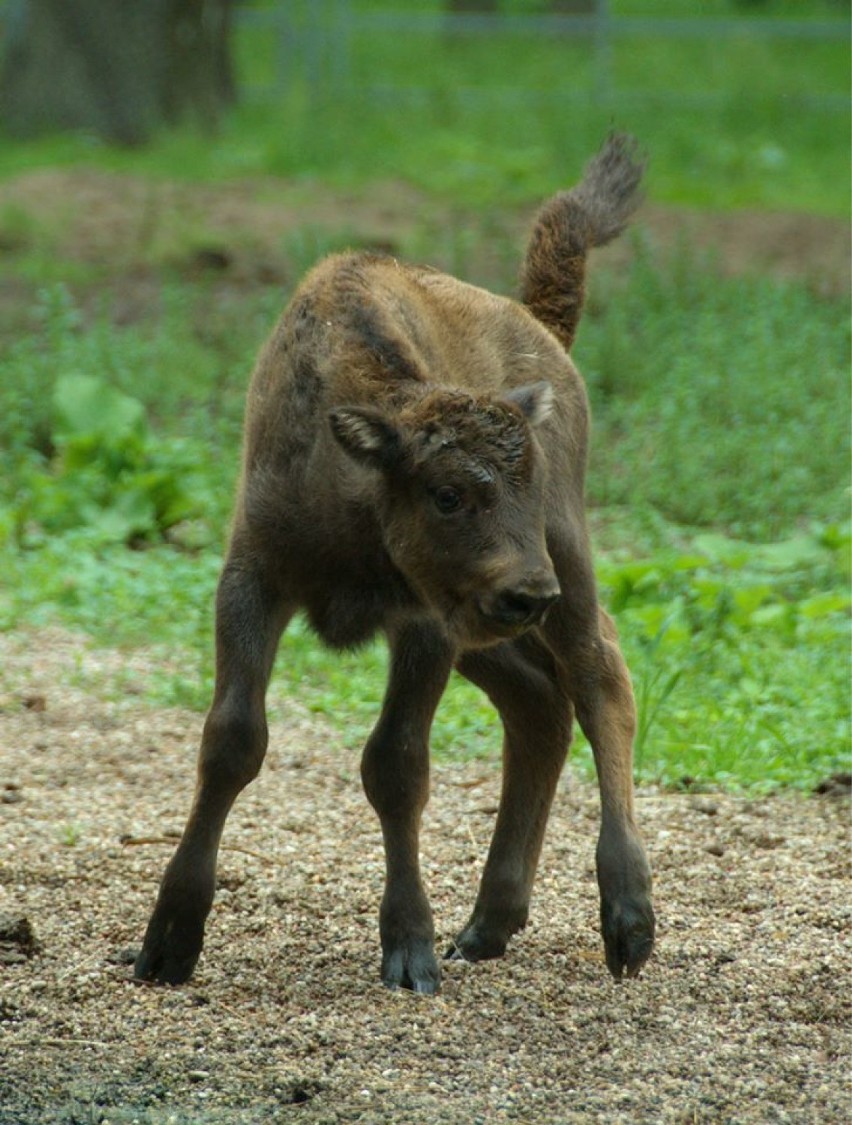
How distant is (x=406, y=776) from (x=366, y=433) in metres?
1.07

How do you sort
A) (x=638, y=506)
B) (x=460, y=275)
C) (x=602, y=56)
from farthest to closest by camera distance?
1. (x=602, y=56)
2. (x=460, y=275)
3. (x=638, y=506)

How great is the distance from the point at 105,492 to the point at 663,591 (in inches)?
136

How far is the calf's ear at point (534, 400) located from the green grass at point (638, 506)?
97 centimetres

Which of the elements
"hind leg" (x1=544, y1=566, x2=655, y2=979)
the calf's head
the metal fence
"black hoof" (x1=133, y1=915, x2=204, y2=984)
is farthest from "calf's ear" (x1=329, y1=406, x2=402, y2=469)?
the metal fence

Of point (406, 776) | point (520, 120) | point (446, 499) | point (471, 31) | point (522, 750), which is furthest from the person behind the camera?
point (471, 31)

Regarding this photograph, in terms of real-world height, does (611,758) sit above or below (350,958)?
above

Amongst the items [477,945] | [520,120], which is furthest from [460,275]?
[477,945]

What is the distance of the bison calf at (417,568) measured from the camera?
503 cm

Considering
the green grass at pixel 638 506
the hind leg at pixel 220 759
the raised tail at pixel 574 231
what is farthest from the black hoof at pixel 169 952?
the raised tail at pixel 574 231

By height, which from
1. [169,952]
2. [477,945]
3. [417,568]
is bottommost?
[477,945]

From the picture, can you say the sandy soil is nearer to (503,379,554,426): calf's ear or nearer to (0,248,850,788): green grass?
(0,248,850,788): green grass

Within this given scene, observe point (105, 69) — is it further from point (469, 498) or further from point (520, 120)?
point (469, 498)

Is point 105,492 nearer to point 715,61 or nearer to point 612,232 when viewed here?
point 612,232

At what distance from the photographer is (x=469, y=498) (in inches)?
196
